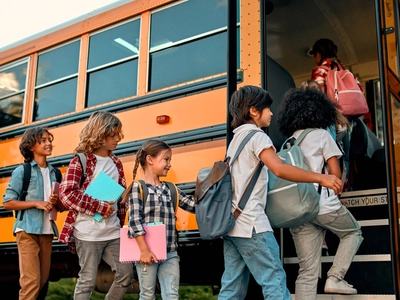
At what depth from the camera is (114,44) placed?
3529 mm

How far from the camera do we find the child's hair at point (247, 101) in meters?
2.20

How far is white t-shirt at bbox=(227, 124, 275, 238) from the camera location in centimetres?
204

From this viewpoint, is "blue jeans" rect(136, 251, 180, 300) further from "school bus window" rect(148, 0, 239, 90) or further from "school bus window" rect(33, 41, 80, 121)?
"school bus window" rect(33, 41, 80, 121)

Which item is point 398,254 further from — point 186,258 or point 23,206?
point 23,206

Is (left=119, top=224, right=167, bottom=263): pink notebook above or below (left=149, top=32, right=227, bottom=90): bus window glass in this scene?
below

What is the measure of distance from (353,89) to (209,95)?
30.8 inches

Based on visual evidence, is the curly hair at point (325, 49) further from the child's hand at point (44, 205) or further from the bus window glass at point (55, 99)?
the child's hand at point (44, 205)

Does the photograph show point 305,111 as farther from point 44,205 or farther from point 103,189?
point 44,205

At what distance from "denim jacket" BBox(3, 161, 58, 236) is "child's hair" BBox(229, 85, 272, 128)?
1.28 metres

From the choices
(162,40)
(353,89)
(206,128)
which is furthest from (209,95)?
(353,89)

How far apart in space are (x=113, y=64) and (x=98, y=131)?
3.41ft

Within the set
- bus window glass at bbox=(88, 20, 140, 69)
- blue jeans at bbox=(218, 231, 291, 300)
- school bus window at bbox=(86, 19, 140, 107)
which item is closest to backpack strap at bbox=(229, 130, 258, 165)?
blue jeans at bbox=(218, 231, 291, 300)

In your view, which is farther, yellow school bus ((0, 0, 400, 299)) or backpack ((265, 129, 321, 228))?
yellow school bus ((0, 0, 400, 299))

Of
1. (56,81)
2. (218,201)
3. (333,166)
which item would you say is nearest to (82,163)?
(218,201)
